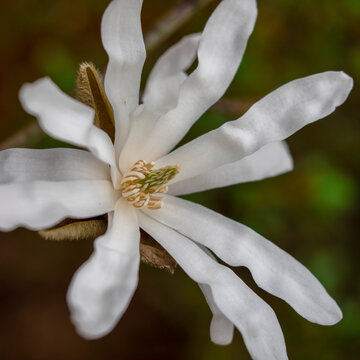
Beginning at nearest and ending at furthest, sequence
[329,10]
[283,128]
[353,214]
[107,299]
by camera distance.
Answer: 1. [107,299]
2. [283,128]
3. [329,10]
4. [353,214]

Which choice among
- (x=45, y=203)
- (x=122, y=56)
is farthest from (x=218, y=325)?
(x=122, y=56)

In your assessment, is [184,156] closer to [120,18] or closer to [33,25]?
[120,18]

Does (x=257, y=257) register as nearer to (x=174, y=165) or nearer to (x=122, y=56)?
(x=174, y=165)

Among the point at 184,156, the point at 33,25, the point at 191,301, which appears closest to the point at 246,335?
the point at 184,156

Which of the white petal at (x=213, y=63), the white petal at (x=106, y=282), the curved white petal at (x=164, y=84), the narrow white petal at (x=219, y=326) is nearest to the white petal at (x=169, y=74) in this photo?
the curved white petal at (x=164, y=84)

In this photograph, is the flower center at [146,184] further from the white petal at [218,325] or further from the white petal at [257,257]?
the white petal at [218,325]

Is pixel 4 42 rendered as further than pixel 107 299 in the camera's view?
Yes

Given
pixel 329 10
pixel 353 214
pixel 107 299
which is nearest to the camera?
pixel 107 299

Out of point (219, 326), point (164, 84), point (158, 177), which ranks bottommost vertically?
point (219, 326)
